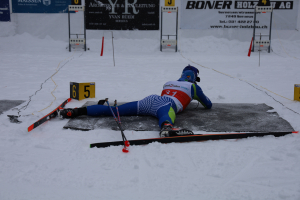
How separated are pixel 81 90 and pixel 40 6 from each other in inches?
478

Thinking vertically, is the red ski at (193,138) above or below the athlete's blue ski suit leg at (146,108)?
below

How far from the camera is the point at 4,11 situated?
15.1m

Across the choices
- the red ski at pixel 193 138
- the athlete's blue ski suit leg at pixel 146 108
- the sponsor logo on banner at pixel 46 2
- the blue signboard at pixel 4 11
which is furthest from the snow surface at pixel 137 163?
the blue signboard at pixel 4 11

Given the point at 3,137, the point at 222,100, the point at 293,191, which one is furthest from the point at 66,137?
the point at 222,100

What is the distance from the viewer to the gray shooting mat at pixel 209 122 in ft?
10.9

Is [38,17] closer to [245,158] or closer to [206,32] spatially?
[206,32]

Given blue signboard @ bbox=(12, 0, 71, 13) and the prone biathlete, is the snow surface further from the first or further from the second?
blue signboard @ bbox=(12, 0, 71, 13)

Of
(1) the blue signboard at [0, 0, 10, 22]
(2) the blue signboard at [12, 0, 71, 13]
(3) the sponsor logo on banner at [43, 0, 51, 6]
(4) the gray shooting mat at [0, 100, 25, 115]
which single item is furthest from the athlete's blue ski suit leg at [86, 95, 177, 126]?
(1) the blue signboard at [0, 0, 10, 22]

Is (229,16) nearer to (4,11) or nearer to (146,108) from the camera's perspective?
(4,11)

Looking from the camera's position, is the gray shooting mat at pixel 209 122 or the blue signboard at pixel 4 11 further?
the blue signboard at pixel 4 11

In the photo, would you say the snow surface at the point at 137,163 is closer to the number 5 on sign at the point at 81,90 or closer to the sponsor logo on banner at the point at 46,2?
the number 5 on sign at the point at 81,90

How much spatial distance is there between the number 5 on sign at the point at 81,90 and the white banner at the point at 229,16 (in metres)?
11.2

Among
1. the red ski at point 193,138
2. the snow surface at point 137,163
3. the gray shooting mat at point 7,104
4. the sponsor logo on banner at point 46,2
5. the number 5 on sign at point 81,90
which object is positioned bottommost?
the snow surface at point 137,163

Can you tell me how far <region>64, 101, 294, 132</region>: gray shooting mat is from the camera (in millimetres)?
3330
